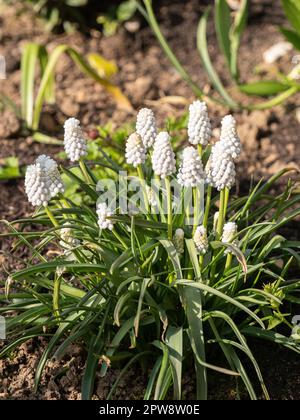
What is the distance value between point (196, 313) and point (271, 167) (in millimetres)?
2176

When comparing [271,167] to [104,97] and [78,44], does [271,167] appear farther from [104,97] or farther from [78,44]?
[78,44]

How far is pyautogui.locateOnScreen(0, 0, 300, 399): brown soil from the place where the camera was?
11.2 ft

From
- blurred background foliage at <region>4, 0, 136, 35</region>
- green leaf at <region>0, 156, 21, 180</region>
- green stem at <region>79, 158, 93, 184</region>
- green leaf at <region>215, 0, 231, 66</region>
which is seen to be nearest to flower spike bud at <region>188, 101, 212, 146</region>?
green stem at <region>79, 158, 93, 184</region>

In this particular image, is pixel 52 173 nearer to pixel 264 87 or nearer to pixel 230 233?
pixel 230 233

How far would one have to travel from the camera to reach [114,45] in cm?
638

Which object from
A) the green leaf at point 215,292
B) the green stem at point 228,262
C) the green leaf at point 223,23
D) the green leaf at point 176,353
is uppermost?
the green leaf at point 223,23

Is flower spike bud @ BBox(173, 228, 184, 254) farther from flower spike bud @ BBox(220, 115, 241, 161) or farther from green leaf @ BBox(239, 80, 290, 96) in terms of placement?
green leaf @ BBox(239, 80, 290, 96)

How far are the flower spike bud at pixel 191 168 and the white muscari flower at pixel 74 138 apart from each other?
422mm

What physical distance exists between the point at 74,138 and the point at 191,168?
0.49 meters

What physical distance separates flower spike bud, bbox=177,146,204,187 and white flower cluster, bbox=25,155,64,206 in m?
0.49

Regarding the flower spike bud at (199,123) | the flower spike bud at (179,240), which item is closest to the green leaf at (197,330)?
the flower spike bud at (179,240)

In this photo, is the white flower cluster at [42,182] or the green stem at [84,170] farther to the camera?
the green stem at [84,170]

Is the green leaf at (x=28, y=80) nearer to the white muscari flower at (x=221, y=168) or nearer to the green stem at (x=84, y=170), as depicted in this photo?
the green stem at (x=84, y=170)

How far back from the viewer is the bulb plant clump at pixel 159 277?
2967mm
